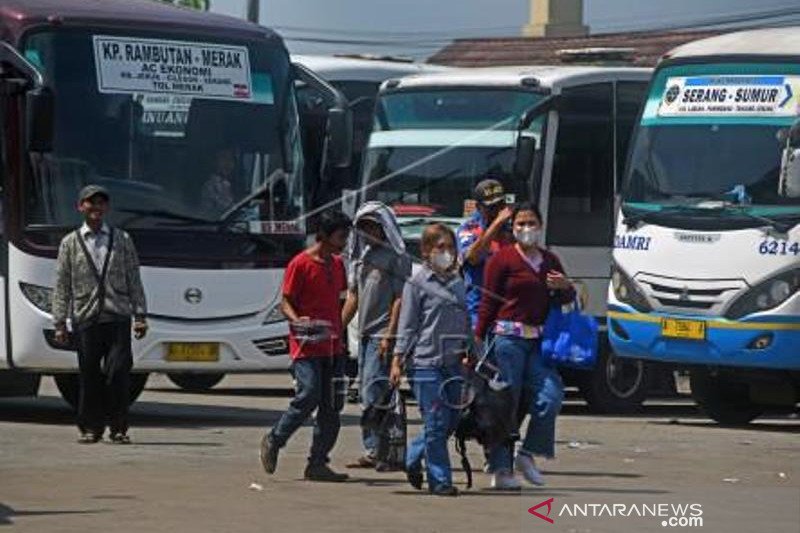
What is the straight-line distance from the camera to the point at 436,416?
14086 mm

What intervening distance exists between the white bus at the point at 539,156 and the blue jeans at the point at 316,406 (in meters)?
7.66

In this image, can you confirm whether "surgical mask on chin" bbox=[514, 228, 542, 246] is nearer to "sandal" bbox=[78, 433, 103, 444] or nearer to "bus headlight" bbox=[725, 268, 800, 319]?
"sandal" bbox=[78, 433, 103, 444]

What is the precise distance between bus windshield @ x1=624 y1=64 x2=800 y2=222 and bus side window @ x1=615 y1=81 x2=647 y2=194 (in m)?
2.39

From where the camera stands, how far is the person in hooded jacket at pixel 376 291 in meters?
15.4

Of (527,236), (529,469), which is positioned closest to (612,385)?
(529,469)

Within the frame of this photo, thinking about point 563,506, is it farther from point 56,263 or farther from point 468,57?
point 468,57

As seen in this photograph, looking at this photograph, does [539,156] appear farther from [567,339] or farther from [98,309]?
[567,339]

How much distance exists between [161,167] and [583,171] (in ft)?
17.8

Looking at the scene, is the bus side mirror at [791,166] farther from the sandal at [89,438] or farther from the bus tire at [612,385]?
the sandal at [89,438]

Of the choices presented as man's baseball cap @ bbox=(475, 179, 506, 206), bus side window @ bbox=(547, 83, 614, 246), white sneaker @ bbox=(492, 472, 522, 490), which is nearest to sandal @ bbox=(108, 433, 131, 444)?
man's baseball cap @ bbox=(475, 179, 506, 206)

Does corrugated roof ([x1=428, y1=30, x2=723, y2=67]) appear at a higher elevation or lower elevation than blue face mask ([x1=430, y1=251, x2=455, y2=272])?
lower

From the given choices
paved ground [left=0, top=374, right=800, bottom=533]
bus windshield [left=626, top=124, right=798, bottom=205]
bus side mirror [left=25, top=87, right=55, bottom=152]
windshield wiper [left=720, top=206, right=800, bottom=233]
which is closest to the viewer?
paved ground [left=0, top=374, right=800, bottom=533]

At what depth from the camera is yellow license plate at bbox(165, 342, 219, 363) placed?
19203 mm

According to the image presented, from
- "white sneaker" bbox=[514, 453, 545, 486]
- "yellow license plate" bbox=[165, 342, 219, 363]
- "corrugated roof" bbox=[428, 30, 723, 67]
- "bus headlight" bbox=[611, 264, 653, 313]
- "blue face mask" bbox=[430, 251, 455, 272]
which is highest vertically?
"blue face mask" bbox=[430, 251, 455, 272]
